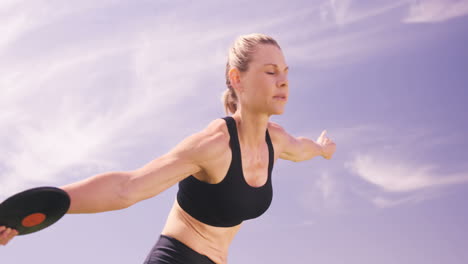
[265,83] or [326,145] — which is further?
[326,145]

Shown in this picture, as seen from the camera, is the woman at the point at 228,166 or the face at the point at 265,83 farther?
the face at the point at 265,83

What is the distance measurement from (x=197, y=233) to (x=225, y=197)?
43 centimetres

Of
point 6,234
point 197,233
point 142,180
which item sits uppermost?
point 142,180

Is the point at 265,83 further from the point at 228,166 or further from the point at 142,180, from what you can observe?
the point at 142,180

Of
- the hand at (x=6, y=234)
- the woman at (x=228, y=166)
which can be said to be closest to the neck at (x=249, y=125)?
the woman at (x=228, y=166)

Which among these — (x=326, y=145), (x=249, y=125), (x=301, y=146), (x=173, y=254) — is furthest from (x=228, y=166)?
(x=326, y=145)

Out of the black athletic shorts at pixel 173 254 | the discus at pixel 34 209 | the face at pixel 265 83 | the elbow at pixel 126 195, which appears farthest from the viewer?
the face at pixel 265 83

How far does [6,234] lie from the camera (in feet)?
12.8

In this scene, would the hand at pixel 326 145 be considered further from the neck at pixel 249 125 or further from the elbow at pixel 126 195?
the elbow at pixel 126 195

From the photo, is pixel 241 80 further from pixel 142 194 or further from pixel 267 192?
pixel 142 194

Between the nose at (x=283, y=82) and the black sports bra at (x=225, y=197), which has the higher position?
the nose at (x=283, y=82)

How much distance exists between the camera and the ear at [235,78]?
5.60 meters

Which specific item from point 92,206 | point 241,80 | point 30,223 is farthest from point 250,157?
point 30,223

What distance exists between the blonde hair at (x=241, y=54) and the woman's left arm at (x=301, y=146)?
2.60 ft
